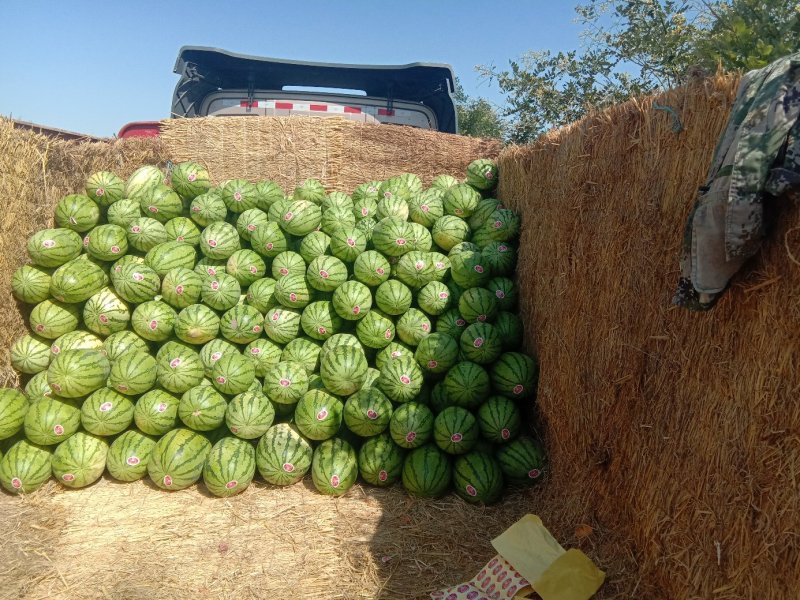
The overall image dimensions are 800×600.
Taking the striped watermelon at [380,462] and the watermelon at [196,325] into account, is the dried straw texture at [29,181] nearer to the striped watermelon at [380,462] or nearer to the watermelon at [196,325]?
the watermelon at [196,325]

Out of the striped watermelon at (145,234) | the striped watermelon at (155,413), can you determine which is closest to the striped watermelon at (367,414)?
the striped watermelon at (155,413)

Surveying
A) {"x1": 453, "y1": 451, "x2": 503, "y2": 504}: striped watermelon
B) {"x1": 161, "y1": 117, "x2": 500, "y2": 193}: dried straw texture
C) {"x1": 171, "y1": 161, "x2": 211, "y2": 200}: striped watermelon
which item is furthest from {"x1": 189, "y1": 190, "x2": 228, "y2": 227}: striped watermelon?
{"x1": 453, "y1": 451, "x2": 503, "y2": 504}: striped watermelon

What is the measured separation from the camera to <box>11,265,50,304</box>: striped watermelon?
197 inches

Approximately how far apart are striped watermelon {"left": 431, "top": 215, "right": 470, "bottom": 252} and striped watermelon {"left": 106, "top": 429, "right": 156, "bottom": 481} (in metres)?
3.03

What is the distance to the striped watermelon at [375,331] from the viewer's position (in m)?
4.72

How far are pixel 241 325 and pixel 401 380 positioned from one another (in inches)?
58.7

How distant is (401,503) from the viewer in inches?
160

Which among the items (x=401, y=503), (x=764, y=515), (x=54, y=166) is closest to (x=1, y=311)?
(x=54, y=166)

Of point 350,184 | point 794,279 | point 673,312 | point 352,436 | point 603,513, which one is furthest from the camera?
point 350,184

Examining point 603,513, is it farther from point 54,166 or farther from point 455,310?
point 54,166

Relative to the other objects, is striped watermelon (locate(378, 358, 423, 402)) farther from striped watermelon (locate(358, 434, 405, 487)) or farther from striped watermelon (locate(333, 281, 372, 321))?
striped watermelon (locate(333, 281, 372, 321))

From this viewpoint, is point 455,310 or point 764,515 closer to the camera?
point 764,515

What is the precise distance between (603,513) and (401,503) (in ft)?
4.60

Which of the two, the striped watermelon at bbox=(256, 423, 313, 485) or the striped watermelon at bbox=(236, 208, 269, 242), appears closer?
the striped watermelon at bbox=(256, 423, 313, 485)
